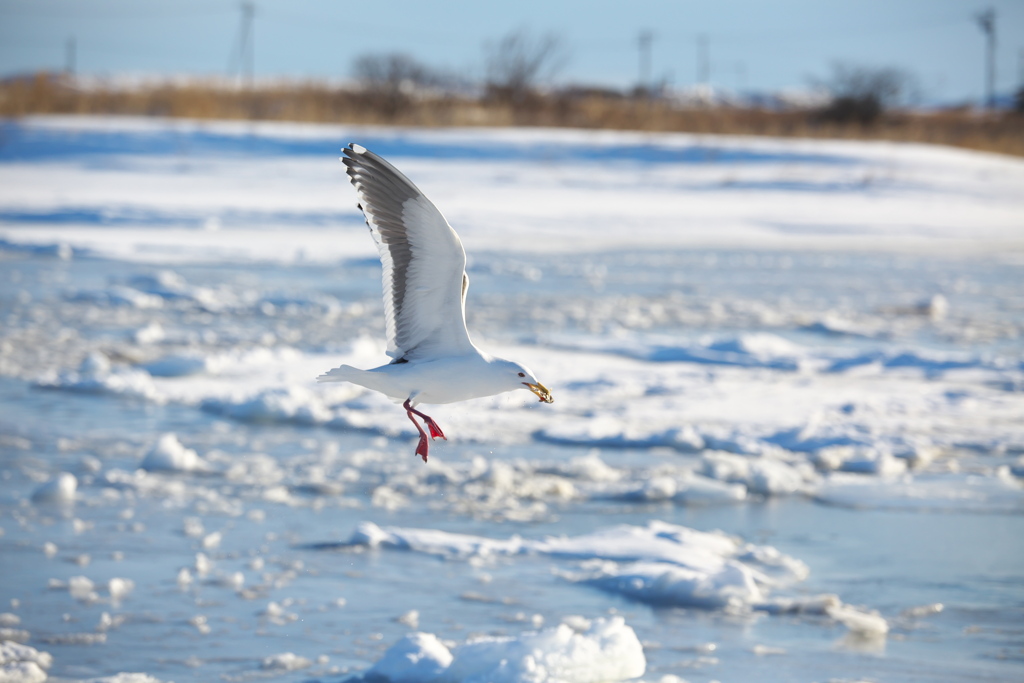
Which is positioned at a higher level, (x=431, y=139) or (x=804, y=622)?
(x=431, y=139)

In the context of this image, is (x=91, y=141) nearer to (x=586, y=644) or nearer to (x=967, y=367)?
(x=967, y=367)

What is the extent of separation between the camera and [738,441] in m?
7.15

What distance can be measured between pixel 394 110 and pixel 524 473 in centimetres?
2009

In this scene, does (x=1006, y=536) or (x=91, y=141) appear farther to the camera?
(x=91, y=141)

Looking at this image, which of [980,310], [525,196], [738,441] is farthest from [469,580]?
[525,196]

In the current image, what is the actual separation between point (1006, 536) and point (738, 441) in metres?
1.78

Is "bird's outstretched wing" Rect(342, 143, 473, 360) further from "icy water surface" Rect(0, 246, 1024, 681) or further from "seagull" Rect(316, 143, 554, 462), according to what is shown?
"icy water surface" Rect(0, 246, 1024, 681)

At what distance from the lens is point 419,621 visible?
468 centimetres

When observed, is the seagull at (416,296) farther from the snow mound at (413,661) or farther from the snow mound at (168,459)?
the snow mound at (168,459)

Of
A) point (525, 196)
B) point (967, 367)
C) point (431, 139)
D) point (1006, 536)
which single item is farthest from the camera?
point (431, 139)

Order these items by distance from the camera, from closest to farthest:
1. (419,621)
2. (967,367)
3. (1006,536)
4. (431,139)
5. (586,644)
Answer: (586,644) → (419,621) → (1006,536) → (967,367) → (431,139)

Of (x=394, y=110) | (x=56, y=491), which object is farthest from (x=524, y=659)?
(x=394, y=110)

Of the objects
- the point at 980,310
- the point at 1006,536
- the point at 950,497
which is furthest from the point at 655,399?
the point at 980,310

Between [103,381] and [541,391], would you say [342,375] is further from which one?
[103,381]
